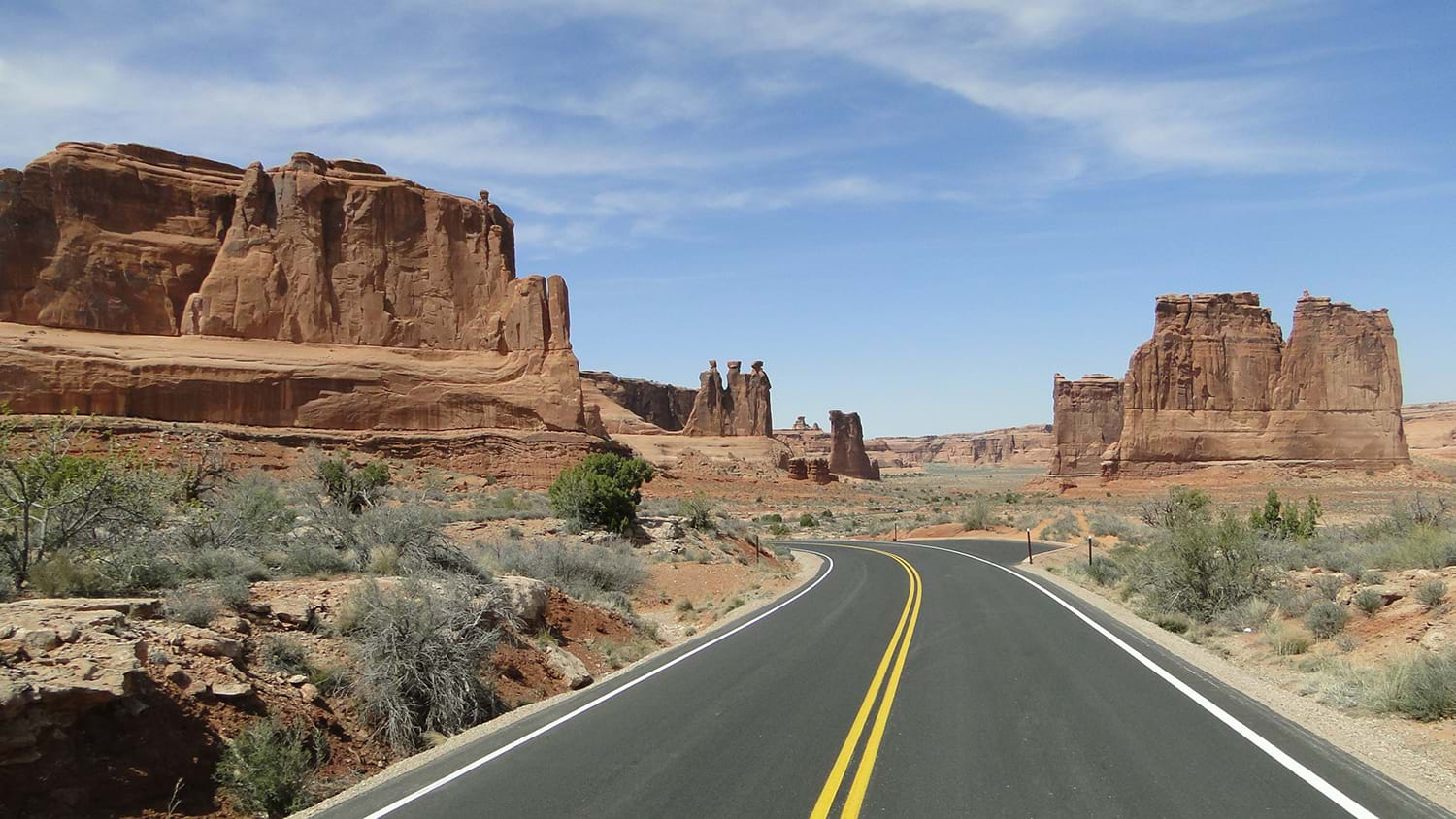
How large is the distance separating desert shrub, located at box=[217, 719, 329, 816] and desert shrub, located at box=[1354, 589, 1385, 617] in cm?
1297

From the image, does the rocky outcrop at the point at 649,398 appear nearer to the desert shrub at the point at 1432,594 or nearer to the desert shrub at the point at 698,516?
the desert shrub at the point at 698,516

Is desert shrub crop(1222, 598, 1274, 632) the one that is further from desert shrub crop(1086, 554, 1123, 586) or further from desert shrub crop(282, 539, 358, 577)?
desert shrub crop(282, 539, 358, 577)

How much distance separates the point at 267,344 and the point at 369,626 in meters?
41.8

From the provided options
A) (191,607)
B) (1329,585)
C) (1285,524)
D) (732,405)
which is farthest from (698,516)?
(732,405)

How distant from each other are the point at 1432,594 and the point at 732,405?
102384 mm

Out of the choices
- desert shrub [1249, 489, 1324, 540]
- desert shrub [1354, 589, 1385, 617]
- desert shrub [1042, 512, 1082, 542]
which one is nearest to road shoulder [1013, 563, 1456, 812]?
desert shrub [1354, 589, 1385, 617]

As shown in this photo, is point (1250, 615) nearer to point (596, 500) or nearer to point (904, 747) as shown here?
point (904, 747)

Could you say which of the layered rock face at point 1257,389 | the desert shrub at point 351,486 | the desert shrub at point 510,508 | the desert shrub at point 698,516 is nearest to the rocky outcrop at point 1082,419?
the layered rock face at point 1257,389

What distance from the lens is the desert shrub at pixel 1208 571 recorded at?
49.8ft

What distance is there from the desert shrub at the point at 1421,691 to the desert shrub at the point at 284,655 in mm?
10238

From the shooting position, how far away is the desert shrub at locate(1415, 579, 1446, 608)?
36.8 ft

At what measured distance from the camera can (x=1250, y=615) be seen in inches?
540

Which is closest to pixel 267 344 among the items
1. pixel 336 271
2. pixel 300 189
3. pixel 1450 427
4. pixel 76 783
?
pixel 336 271

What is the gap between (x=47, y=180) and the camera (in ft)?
146
